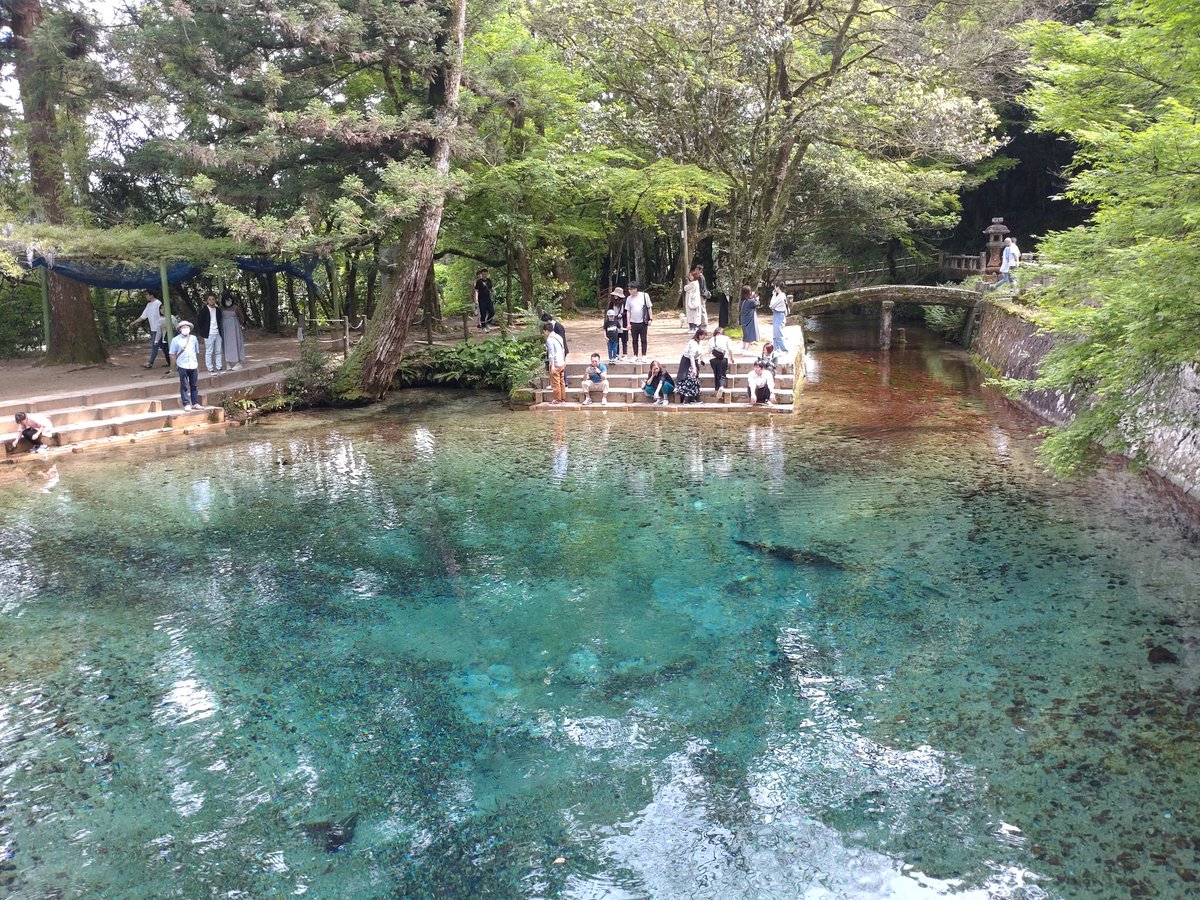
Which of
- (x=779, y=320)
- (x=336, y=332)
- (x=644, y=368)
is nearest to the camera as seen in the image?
(x=644, y=368)

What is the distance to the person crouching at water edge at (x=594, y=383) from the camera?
57.7 ft

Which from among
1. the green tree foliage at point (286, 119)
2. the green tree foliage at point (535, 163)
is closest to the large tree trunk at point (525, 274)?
the green tree foliage at point (535, 163)

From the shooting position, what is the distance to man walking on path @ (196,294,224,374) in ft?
57.5

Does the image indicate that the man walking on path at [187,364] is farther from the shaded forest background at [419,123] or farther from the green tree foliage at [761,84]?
the green tree foliage at [761,84]

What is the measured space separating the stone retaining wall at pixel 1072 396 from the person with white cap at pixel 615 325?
7854 mm

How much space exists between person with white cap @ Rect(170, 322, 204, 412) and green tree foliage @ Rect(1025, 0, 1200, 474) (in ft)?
44.1

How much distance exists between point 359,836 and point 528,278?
20.4 meters

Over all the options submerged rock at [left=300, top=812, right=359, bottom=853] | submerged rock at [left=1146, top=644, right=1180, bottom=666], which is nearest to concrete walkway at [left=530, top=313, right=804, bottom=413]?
submerged rock at [left=1146, top=644, right=1180, bottom=666]

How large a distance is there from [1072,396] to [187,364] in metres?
15.3

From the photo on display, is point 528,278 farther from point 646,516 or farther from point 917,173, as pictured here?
point 646,516

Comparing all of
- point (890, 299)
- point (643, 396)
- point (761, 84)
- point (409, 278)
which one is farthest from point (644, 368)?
point (890, 299)

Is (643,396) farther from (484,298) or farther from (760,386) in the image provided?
(484,298)

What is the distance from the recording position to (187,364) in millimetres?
15445

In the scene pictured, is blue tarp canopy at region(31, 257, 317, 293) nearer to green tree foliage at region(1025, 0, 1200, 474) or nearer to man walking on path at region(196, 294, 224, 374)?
man walking on path at region(196, 294, 224, 374)
